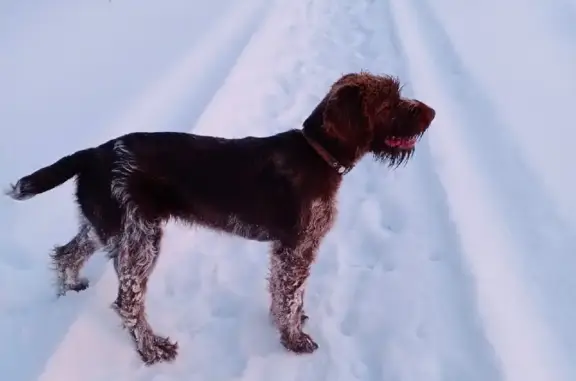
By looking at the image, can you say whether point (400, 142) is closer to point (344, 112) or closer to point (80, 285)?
point (344, 112)

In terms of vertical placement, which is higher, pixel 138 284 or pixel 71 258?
pixel 138 284

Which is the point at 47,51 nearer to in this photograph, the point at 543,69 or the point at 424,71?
the point at 424,71

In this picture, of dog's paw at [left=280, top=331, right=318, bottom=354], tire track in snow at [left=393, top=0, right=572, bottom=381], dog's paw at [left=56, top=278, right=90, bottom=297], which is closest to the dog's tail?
dog's paw at [left=56, top=278, right=90, bottom=297]

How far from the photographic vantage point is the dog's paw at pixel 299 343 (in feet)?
12.1

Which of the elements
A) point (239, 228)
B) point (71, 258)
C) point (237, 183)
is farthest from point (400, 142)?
point (71, 258)

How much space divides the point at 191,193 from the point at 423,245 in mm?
2056

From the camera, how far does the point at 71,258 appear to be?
12.6ft

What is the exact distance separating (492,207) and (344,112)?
7.05 ft

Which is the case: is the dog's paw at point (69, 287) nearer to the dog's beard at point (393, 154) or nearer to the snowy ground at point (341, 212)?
the snowy ground at point (341, 212)

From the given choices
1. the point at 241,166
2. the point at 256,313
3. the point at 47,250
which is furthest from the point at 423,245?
the point at 47,250

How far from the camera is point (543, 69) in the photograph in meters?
7.25

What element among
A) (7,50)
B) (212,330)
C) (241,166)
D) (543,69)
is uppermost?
(543,69)

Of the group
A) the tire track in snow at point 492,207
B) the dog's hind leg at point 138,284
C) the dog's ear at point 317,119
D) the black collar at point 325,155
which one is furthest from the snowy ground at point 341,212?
the dog's ear at point 317,119

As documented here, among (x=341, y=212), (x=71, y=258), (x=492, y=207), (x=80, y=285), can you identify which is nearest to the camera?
(x=71, y=258)
